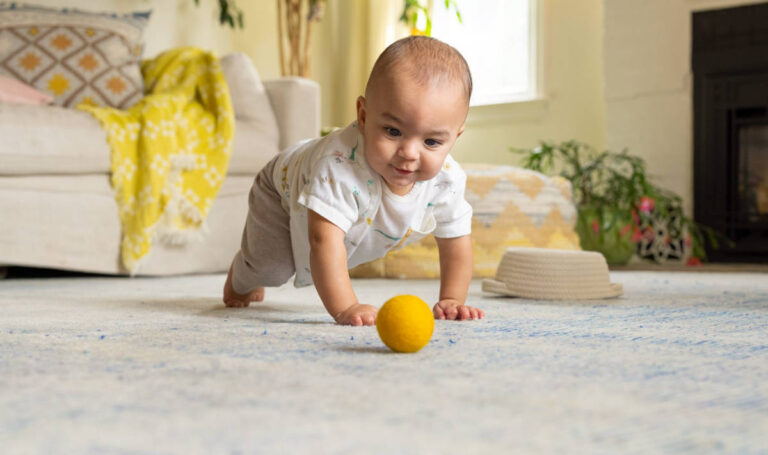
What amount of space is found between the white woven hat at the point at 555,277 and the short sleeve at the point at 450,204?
1.05ft

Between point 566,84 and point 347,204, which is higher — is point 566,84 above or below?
above

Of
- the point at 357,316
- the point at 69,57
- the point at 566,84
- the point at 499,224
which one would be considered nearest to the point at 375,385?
the point at 357,316

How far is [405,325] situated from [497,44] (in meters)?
3.34

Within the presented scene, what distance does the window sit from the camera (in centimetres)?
380

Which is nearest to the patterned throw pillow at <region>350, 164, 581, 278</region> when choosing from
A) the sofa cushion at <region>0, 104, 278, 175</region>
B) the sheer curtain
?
the sofa cushion at <region>0, 104, 278, 175</region>

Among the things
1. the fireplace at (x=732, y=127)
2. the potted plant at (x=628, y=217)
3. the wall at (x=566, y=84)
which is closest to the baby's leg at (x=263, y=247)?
the potted plant at (x=628, y=217)

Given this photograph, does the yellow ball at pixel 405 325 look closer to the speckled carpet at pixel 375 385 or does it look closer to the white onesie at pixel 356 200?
the speckled carpet at pixel 375 385

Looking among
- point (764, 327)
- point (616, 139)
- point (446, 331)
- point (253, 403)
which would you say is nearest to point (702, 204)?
point (616, 139)

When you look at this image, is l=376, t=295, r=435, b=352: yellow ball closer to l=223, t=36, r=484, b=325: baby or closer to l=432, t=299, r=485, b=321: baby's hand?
l=223, t=36, r=484, b=325: baby

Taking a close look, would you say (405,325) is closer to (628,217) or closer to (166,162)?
(166,162)

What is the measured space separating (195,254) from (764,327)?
1.60 metres

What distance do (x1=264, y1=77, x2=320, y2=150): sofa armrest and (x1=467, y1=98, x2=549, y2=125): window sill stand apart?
1536 mm

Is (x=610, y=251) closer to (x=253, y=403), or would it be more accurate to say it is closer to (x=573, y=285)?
(x=573, y=285)

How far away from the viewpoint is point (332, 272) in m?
1.05
